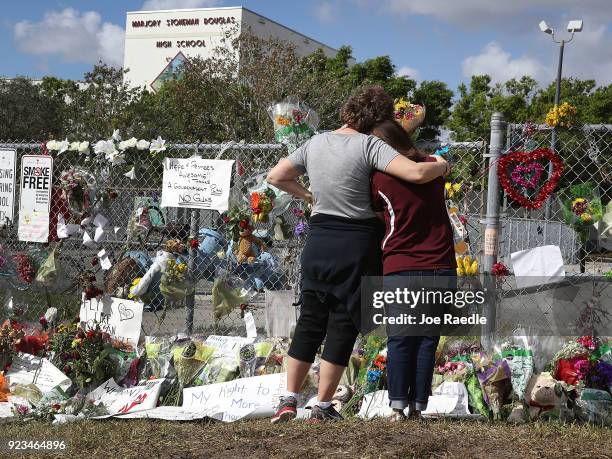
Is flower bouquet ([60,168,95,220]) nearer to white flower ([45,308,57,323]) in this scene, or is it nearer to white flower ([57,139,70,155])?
white flower ([57,139,70,155])

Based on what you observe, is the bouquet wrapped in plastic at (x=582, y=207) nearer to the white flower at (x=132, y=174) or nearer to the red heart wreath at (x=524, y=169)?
the red heart wreath at (x=524, y=169)

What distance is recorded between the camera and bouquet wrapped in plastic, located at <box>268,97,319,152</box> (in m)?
5.30

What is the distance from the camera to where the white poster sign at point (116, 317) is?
18.1ft

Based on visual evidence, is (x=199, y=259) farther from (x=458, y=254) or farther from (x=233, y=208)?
(x=458, y=254)

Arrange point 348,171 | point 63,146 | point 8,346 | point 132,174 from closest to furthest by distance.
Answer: point 348,171
point 8,346
point 132,174
point 63,146

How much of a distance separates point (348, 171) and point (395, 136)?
30cm

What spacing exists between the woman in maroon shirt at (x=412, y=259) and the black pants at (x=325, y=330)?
0.81ft

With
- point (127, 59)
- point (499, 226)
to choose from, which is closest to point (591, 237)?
point (499, 226)

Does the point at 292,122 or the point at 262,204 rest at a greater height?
the point at 292,122

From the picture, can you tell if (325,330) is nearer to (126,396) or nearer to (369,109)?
(369,109)

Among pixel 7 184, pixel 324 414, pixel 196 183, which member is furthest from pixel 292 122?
pixel 7 184

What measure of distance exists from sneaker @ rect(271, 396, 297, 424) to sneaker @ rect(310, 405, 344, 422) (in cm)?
10

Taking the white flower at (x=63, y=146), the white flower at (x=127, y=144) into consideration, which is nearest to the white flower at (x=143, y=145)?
the white flower at (x=127, y=144)

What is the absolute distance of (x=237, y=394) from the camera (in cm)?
475
